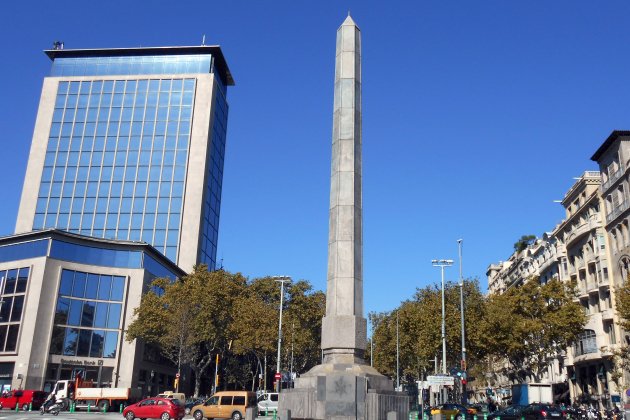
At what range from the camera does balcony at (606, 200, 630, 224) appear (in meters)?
49.4

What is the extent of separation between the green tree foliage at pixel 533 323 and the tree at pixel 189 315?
948 inches

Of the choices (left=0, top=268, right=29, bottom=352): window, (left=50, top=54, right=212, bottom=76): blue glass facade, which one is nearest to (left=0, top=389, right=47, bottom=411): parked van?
(left=0, top=268, right=29, bottom=352): window

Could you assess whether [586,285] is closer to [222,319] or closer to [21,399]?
[222,319]

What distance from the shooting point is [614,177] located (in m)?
52.0

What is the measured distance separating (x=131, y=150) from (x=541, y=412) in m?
68.3

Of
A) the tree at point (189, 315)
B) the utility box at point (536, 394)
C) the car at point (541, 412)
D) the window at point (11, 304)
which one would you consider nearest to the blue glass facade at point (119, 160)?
the window at point (11, 304)

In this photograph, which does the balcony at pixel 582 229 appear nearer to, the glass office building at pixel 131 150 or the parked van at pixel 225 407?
the parked van at pixel 225 407

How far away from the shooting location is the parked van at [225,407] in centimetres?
3675

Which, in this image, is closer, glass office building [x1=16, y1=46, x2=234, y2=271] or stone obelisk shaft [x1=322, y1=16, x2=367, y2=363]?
stone obelisk shaft [x1=322, y1=16, x2=367, y2=363]

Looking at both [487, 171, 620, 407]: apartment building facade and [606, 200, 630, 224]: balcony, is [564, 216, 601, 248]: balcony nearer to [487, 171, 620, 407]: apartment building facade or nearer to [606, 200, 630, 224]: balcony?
[487, 171, 620, 407]: apartment building facade

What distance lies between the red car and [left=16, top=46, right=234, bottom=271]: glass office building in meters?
45.9

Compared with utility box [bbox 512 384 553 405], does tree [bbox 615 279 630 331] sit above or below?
above

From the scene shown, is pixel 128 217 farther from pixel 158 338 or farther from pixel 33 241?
pixel 158 338

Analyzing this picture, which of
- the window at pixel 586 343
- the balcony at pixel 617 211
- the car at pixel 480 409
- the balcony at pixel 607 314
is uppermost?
the balcony at pixel 617 211
